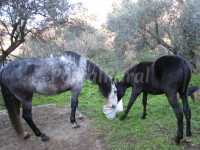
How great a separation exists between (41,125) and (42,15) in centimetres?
312

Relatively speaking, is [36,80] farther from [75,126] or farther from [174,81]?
[174,81]

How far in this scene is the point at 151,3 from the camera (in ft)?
31.5

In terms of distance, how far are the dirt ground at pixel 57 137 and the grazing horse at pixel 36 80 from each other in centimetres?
17

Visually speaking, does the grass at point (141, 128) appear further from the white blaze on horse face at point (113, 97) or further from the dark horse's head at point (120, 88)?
the dark horse's head at point (120, 88)

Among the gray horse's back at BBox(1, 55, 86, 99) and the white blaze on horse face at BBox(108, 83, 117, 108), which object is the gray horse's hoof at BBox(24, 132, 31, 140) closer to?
the gray horse's back at BBox(1, 55, 86, 99)

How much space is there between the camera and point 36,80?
15.8ft

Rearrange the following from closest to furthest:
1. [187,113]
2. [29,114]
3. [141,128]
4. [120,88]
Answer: [187,113] → [29,114] → [141,128] → [120,88]

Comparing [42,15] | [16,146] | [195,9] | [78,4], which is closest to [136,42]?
[195,9]

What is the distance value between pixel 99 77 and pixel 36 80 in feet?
4.76

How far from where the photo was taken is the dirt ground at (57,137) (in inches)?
181

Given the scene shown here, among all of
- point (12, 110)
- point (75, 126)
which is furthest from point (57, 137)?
point (12, 110)

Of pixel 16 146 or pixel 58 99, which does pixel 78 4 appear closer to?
pixel 58 99

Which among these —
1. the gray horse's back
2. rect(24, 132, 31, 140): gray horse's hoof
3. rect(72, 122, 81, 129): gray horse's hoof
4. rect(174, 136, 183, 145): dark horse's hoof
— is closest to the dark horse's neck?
the gray horse's back

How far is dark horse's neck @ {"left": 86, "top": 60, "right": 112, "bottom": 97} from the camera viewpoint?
5513mm
